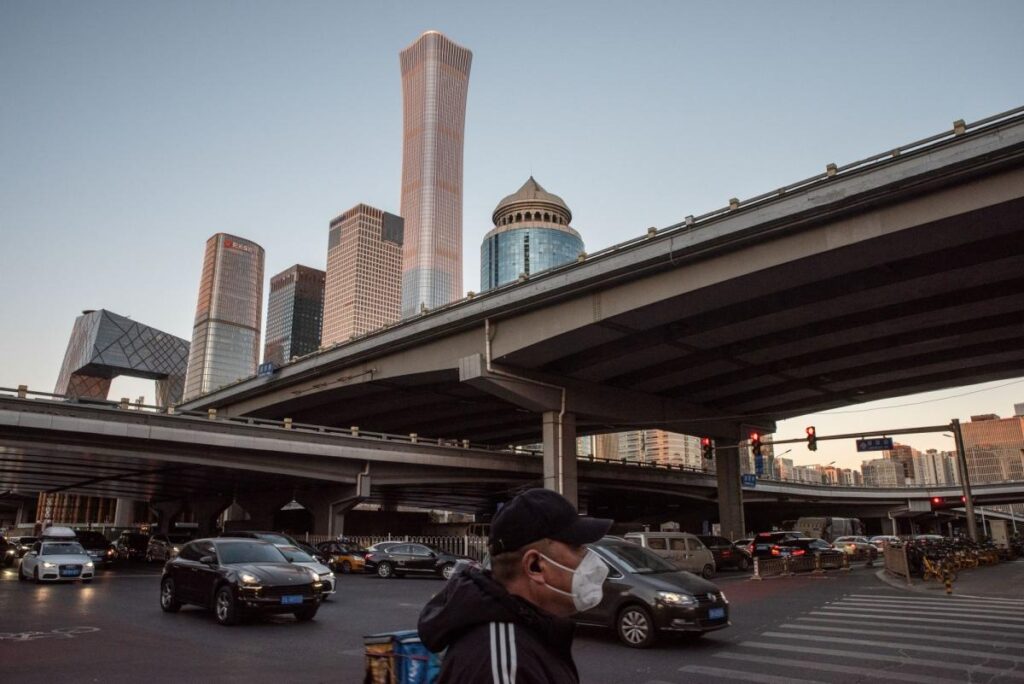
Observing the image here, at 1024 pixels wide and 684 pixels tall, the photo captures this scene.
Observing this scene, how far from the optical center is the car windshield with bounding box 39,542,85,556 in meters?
22.7

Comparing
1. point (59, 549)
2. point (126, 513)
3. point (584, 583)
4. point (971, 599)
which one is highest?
point (126, 513)

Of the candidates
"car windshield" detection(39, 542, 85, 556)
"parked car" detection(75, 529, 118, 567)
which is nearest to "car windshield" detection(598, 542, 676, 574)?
"car windshield" detection(39, 542, 85, 556)

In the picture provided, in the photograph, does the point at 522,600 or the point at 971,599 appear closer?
the point at 522,600

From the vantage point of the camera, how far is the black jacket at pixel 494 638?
6.70 feet

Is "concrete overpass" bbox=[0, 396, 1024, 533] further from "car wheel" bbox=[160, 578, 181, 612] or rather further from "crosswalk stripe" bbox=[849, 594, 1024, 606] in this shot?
"crosswalk stripe" bbox=[849, 594, 1024, 606]

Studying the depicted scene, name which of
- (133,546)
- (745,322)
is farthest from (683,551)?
(133,546)

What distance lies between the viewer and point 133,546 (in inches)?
1569

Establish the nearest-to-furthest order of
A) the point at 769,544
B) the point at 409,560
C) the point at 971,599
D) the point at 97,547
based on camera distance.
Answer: the point at 971,599
the point at 409,560
the point at 97,547
the point at 769,544

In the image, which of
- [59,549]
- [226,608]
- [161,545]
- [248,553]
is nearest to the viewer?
[226,608]

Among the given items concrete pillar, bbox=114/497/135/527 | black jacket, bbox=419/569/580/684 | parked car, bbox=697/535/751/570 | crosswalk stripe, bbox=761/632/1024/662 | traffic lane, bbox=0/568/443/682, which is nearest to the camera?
black jacket, bbox=419/569/580/684

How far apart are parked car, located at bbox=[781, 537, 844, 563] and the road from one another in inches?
535

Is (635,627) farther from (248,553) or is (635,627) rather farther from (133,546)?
(133,546)

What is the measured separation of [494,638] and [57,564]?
83.4 ft

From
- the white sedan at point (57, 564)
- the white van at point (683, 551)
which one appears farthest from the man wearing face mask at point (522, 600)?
the white sedan at point (57, 564)
